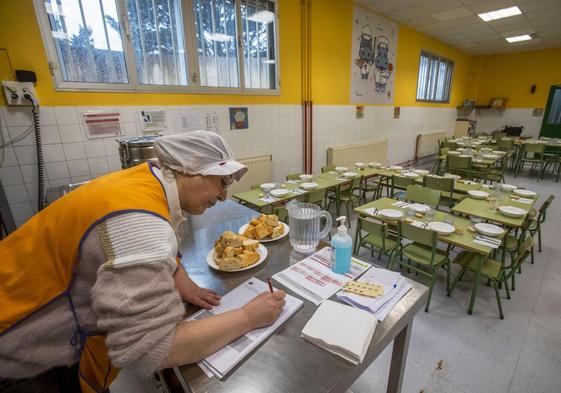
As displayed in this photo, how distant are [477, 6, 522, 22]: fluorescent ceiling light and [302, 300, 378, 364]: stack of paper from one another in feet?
23.2

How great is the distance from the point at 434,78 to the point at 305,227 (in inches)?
341

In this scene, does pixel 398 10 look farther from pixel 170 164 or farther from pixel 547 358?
pixel 170 164

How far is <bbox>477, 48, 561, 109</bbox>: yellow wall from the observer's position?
8.02 metres

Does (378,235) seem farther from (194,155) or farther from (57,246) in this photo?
(57,246)

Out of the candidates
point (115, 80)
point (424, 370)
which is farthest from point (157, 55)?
point (424, 370)

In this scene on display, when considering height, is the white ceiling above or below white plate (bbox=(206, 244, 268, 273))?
above

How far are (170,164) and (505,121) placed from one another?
1208 centimetres

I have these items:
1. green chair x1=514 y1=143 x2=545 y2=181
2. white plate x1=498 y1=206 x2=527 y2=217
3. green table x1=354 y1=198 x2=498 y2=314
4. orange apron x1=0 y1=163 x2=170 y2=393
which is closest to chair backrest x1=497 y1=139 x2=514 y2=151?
green chair x1=514 y1=143 x2=545 y2=181

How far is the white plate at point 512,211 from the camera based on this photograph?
2297mm

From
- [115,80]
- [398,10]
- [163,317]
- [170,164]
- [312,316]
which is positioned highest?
[398,10]

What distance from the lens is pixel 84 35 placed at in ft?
8.05

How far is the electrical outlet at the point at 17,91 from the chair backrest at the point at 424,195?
3842 mm

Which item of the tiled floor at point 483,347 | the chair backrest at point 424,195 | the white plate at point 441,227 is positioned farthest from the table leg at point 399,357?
the chair backrest at point 424,195

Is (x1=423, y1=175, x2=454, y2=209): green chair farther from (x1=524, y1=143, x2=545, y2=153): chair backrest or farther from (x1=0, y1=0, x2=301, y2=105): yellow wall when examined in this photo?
(x1=524, y1=143, x2=545, y2=153): chair backrest
